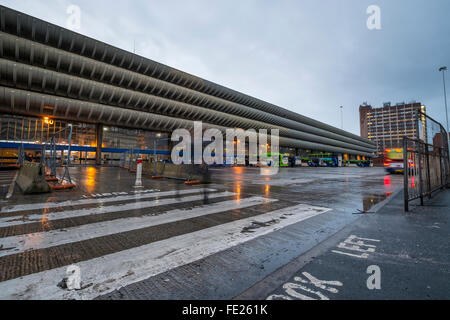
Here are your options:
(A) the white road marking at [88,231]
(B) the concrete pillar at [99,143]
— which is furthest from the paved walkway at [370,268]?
(B) the concrete pillar at [99,143]

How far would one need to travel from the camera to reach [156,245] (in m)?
2.96

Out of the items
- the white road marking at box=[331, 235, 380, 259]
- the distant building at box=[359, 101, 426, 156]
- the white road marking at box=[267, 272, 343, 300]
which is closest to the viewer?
the white road marking at box=[267, 272, 343, 300]

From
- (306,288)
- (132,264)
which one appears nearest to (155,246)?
(132,264)

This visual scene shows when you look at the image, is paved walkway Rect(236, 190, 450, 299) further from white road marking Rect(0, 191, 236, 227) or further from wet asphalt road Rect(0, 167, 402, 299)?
white road marking Rect(0, 191, 236, 227)

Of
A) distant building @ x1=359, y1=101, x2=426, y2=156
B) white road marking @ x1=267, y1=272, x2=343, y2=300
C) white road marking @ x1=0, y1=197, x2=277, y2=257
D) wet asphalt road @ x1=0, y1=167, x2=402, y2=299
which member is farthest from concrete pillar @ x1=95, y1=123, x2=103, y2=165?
distant building @ x1=359, y1=101, x2=426, y2=156

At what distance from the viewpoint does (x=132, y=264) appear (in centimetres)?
240

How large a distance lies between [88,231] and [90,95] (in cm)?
3657

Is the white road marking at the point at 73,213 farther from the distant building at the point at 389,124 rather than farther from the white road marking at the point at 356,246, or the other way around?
the distant building at the point at 389,124

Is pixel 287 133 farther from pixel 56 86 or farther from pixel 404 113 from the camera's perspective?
pixel 404 113

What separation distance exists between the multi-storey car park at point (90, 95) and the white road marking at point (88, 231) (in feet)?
52.0

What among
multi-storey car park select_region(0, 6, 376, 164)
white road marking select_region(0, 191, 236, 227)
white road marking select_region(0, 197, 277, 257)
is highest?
multi-storey car park select_region(0, 6, 376, 164)

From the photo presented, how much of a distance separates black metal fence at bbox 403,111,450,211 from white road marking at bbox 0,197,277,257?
18.2 feet

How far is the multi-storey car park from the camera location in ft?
90.1
